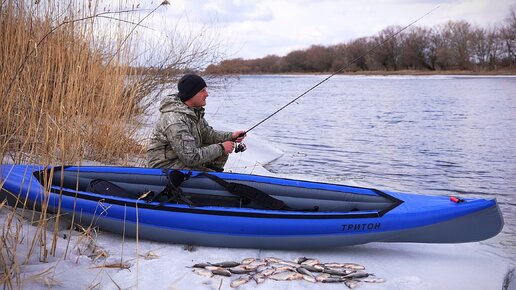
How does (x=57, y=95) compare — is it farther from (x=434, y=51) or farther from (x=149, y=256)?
(x=434, y=51)

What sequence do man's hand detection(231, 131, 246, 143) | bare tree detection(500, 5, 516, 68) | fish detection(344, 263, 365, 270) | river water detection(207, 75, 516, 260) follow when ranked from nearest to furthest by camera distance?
fish detection(344, 263, 365, 270) → man's hand detection(231, 131, 246, 143) → river water detection(207, 75, 516, 260) → bare tree detection(500, 5, 516, 68)

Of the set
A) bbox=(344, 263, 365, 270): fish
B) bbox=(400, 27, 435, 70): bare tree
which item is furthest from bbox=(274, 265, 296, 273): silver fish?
bbox=(400, 27, 435, 70): bare tree

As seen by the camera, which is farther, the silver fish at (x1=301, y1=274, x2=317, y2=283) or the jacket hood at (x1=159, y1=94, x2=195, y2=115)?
the jacket hood at (x1=159, y1=94, x2=195, y2=115)

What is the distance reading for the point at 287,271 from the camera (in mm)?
2988

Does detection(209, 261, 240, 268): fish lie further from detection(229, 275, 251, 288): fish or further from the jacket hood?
the jacket hood

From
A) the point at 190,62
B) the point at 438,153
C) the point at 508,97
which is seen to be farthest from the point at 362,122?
the point at 508,97

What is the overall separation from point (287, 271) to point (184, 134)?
1.34m

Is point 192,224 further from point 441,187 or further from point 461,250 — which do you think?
point 441,187

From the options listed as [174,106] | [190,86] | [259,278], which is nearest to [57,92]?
[174,106]

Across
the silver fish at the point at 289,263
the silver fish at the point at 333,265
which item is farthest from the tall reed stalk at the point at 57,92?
the silver fish at the point at 333,265

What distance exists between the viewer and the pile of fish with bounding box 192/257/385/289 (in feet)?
9.55

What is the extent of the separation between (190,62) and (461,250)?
16.8 feet

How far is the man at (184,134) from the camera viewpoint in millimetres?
3858

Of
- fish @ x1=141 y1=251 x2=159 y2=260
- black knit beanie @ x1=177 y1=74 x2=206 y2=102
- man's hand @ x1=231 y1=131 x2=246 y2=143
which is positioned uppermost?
black knit beanie @ x1=177 y1=74 x2=206 y2=102
